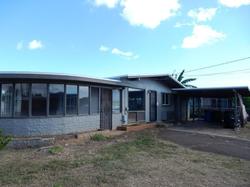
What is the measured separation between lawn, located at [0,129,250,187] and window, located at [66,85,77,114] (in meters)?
2.38

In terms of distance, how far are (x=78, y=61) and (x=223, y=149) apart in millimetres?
20527

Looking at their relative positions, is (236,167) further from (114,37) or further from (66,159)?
(114,37)

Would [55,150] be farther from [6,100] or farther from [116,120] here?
[116,120]

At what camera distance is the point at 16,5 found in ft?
38.5

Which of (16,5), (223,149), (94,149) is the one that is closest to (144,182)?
(94,149)


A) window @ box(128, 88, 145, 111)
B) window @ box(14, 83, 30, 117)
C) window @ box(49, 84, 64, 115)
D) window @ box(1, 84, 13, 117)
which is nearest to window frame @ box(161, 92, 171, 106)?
window @ box(128, 88, 145, 111)

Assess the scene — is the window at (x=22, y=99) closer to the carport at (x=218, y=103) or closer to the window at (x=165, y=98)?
the window at (x=165, y=98)

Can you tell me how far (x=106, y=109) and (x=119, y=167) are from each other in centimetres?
734

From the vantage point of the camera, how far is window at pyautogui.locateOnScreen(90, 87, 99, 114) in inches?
533

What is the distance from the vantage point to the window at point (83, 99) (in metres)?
12.8

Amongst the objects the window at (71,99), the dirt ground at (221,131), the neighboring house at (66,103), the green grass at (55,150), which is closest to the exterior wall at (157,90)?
the neighboring house at (66,103)

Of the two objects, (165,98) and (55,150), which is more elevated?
(165,98)

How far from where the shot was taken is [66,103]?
1213 centimetres

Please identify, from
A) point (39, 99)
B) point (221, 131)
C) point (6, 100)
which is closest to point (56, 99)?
point (39, 99)
